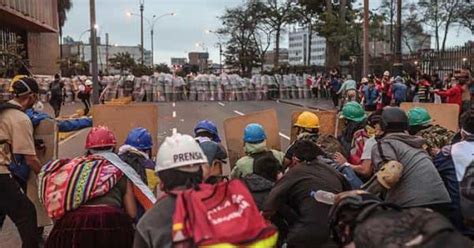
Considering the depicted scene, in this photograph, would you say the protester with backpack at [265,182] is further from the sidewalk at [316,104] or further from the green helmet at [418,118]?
the sidewalk at [316,104]

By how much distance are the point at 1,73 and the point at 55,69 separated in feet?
133

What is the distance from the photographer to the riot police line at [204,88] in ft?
134

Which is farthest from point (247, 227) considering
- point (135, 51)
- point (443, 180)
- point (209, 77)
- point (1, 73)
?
point (135, 51)

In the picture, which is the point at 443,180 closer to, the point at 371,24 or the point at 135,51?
the point at 371,24

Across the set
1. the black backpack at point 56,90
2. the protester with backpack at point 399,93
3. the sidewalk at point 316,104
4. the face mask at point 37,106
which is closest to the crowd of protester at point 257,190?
the face mask at point 37,106

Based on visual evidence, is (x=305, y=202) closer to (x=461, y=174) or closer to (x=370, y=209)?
(x=461, y=174)

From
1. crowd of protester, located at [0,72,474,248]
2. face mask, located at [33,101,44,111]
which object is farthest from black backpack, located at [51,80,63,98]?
crowd of protester, located at [0,72,474,248]

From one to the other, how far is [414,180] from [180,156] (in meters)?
2.03

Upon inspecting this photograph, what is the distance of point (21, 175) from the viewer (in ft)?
18.7

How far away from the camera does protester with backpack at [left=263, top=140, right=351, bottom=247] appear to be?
4242 millimetres

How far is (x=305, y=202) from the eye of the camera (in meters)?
4.25

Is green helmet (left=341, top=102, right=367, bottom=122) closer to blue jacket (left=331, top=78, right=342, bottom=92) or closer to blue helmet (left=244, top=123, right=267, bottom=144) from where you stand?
blue helmet (left=244, top=123, right=267, bottom=144)

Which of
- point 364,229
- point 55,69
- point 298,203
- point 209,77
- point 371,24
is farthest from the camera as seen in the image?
point 55,69

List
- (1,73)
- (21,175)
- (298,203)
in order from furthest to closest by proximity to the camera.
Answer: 1. (1,73)
2. (21,175)
3. (298,203)
